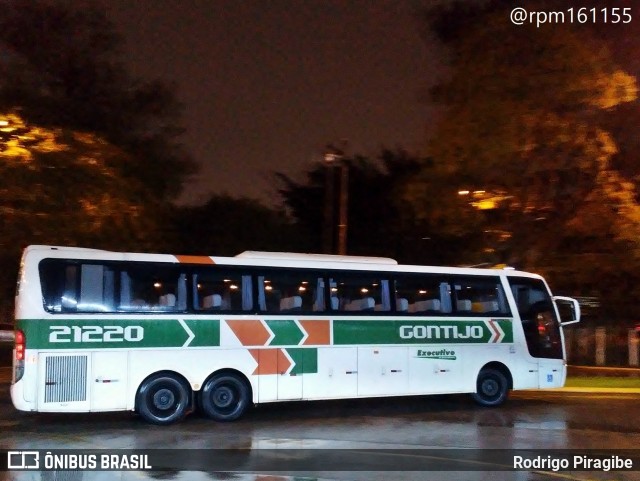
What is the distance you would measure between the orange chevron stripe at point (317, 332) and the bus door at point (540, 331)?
14.9 feet

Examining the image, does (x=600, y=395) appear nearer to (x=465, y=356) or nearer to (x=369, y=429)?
(x=465, y=356)

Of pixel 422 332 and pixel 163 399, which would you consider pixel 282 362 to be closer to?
pixel 163 399

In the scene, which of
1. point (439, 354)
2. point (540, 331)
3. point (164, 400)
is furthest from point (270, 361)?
point (540, 331)

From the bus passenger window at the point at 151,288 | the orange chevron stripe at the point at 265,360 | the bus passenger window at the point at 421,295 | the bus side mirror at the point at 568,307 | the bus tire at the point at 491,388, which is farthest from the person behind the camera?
the bus side mirror at the point at 568,307

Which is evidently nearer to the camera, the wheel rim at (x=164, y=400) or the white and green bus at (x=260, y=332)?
the white and green bus at (x=260, y=332)

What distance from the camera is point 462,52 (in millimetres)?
21125

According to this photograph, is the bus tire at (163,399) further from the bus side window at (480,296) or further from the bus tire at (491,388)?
the bus tire at (491,388)

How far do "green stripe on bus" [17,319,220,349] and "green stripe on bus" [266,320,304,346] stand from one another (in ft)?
3.46

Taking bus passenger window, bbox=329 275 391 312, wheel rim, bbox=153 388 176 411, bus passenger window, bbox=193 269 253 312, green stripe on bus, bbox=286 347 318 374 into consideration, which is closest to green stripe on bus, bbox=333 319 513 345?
bus passenger window, bbox=329 275 391 312

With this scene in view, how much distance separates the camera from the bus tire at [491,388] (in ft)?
54.6

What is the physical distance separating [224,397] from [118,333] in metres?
2.25

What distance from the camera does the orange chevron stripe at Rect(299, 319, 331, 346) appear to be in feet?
48.8

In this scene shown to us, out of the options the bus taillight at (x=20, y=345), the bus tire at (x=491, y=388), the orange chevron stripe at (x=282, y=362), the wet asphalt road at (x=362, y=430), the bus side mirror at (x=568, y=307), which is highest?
the bus side mirror at (x=568, y=307)

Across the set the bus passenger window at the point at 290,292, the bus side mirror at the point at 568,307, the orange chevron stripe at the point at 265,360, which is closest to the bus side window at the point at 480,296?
the bus side mirror at the point at 568,307
